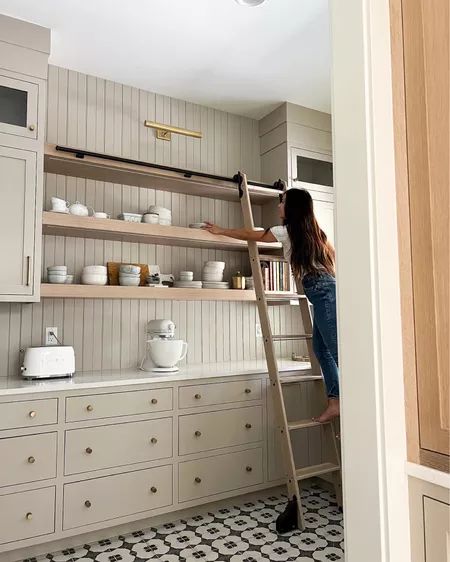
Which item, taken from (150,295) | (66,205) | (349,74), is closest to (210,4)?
(66,205)

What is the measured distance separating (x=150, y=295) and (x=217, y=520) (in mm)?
1411

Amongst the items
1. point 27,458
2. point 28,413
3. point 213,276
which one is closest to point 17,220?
point 28,413

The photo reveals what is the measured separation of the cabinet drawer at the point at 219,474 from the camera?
2797 mm

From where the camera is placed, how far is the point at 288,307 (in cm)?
395

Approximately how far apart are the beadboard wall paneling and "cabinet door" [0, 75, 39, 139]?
0.38 metres

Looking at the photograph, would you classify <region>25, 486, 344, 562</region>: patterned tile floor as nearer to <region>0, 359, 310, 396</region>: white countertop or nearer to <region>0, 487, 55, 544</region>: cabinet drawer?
<region>0, 487, 55, 544</region>: cabinet drawer

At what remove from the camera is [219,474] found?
9.54ft

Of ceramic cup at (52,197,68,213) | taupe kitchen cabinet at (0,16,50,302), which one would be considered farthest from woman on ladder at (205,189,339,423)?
taupe kitchen cabinet at (0,16,50,302)

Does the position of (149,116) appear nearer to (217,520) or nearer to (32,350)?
(32,350)

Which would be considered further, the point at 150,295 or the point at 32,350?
the point at 150,295

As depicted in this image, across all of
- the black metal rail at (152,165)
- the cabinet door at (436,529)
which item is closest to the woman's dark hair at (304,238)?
the black metal rail at (152,165)

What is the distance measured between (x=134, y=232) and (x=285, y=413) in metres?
1.45

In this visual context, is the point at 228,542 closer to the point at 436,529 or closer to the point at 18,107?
the point at 436,529

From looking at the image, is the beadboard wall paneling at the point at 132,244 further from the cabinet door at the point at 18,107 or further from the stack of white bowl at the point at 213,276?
the cabinet door at the point at 18,107
